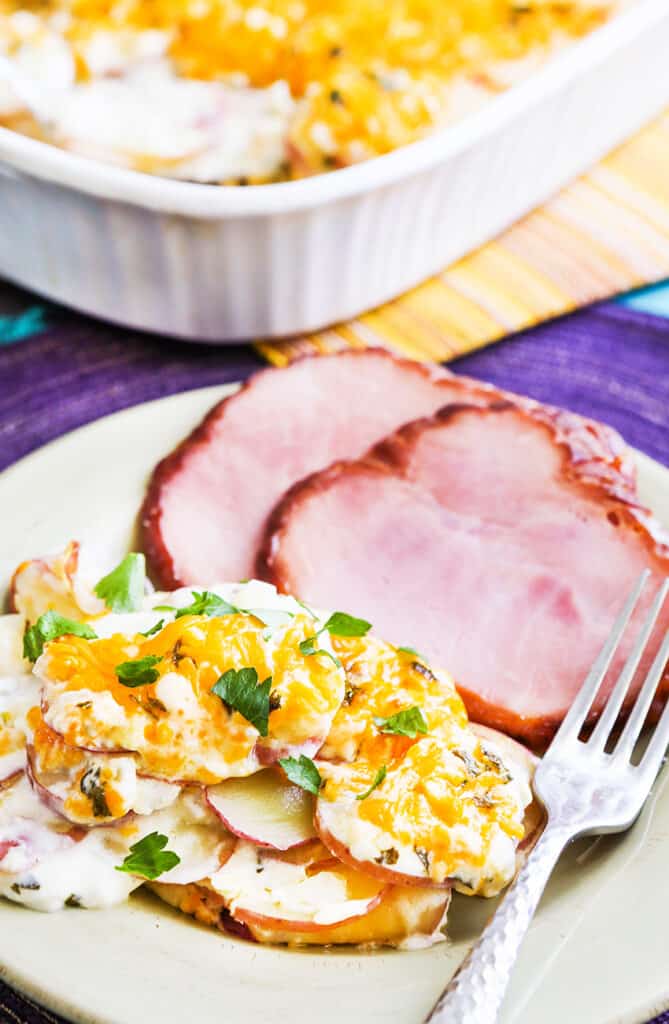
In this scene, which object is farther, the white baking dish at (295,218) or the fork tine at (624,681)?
the white baking dish at (295,218)

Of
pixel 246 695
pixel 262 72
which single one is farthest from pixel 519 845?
pixel 262 72

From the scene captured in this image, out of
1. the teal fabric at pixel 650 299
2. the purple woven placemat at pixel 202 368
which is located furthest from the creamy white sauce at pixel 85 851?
the teal fabric at pixel 650 299

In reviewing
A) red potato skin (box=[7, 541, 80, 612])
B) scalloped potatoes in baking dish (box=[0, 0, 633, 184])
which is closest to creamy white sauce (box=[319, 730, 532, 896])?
red potato skin (box=[7, 541, 80, 612])

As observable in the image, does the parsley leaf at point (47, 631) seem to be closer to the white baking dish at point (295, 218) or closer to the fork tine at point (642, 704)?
the fork tine at point (642, 704)

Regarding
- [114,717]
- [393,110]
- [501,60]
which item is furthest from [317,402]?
[501,60]

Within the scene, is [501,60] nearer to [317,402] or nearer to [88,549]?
[317,402]

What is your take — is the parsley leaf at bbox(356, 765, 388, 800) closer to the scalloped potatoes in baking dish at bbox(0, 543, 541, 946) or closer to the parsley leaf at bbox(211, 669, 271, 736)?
the scalloped potatoes in baking dish at bbox(0, 543, 541, 946)
